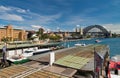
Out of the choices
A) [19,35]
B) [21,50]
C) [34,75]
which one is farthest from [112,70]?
[19,35]

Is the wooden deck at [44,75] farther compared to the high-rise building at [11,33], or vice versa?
the high-rise building at [11,33]

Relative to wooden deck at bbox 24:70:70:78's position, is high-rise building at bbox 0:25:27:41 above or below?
above

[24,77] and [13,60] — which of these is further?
[13,60]

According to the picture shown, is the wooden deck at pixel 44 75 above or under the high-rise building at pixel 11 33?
under

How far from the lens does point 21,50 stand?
43375mm

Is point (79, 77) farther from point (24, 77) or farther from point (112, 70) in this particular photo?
point (112, 70)

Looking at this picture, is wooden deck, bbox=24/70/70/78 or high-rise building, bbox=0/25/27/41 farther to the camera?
high-rise building, bbox=0/25/27/41

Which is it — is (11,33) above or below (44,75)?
above

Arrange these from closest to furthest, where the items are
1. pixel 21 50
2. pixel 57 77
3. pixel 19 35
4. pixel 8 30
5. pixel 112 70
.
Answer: pixel 57 77 < pixel 112 70 < pixel 21 50 < pixel 8 30 < pixel 19 35

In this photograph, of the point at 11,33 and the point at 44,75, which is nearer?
the point at 44,75

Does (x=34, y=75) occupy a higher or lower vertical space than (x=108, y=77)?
higher

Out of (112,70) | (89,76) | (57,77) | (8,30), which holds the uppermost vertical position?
(8,30)

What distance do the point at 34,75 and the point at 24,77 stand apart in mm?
919

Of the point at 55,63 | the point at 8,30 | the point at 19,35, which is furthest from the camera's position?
the point at 19,35
